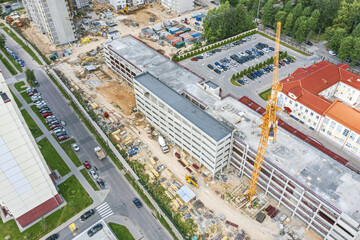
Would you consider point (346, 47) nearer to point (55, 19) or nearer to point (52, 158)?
point (52, 158)

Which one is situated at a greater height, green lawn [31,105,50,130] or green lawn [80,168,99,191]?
green lawn [31,105,50,130]

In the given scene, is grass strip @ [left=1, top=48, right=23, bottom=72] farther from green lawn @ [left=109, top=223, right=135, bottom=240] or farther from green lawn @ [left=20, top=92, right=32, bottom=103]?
green lawn @ [left=109, top=223, right=135, bottom=240]

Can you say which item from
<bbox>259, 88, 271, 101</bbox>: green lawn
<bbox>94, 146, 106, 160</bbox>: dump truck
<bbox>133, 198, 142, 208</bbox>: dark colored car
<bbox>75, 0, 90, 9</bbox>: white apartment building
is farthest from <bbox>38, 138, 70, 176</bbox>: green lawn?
<bbox>75, 0, 90, 9</bbox>: white apartment building

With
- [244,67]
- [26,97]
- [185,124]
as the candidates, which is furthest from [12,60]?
[244,67]

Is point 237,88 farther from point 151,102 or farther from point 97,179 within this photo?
point 97,179

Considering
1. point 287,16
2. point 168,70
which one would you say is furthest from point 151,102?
point 287,16

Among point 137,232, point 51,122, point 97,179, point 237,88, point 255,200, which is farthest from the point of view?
point 237,88
